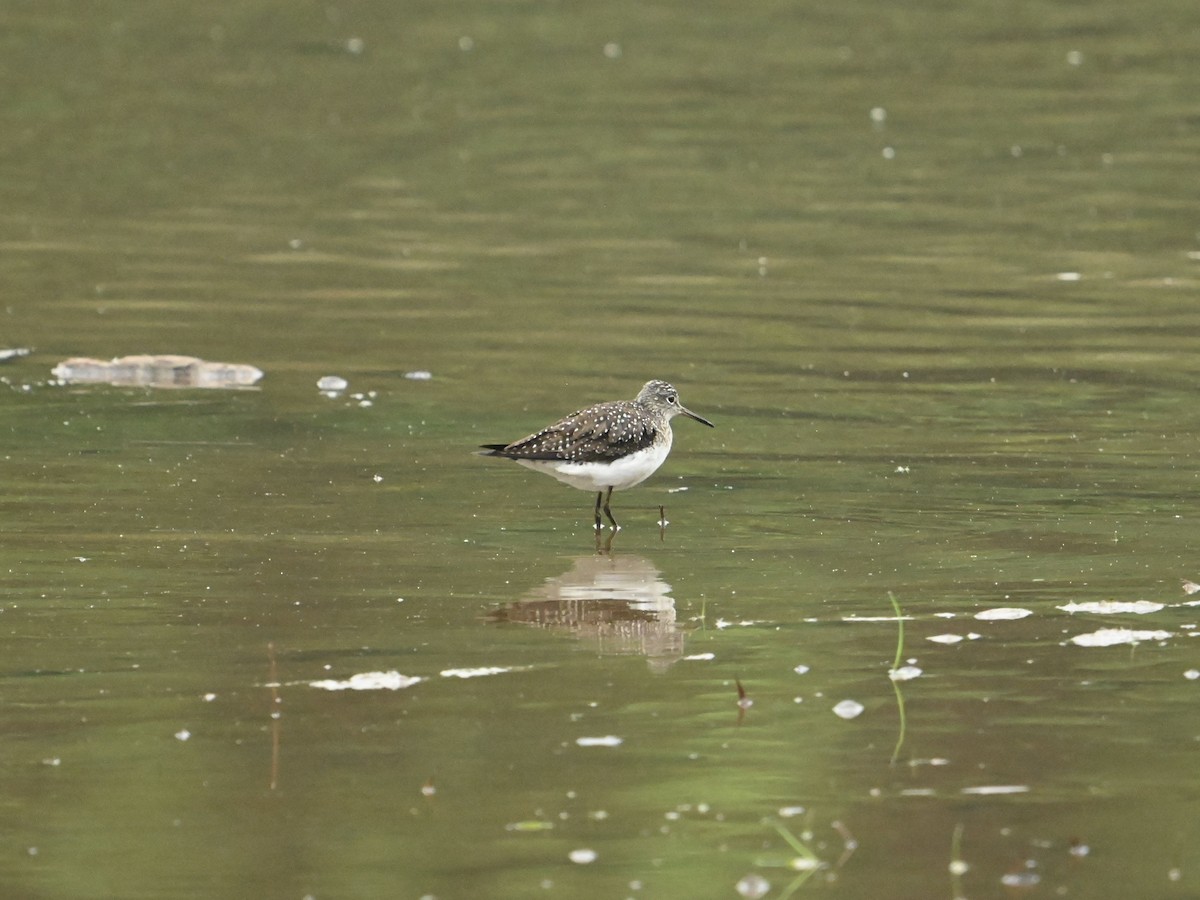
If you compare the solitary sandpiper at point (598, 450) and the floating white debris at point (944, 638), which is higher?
the solitary sandpiper at point (598, 450)

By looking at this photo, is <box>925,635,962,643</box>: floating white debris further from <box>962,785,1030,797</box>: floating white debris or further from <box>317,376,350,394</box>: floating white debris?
<box>317,376,350,394</box>: floating white debris

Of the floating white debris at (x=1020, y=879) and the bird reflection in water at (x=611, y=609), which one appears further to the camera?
the bird reflection in water at (x=611, y=609)

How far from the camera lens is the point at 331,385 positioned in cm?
1563

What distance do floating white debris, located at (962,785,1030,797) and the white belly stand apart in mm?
4762

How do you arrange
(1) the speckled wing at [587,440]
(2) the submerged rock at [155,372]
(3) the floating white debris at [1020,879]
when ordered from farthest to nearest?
1. (2) the submerged rock at [155,372]
2. (1) the speckled wing at [587,440]
3. (3) the floating white debris at [1020,879]

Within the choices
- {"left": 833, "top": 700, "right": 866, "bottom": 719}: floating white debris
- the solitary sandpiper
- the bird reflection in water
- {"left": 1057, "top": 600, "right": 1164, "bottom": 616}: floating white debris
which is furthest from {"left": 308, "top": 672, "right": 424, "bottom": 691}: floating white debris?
the solitary sandpiper

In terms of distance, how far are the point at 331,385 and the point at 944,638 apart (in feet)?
23.5

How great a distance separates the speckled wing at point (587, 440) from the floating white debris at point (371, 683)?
3208 mm

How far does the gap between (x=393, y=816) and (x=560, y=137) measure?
61.4 ft

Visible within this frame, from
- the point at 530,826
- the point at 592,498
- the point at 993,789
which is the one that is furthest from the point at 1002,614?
the point at 592,498

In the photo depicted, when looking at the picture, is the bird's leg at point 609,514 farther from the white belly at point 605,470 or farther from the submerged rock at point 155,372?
the submerged rock at point 155,372

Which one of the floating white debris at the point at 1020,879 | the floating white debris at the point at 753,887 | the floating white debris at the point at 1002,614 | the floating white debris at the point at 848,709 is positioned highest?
the floating white debris at the point at 1002,614

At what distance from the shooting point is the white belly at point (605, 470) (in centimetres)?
1208

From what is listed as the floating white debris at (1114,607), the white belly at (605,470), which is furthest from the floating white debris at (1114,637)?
the white belly at (605,470)
